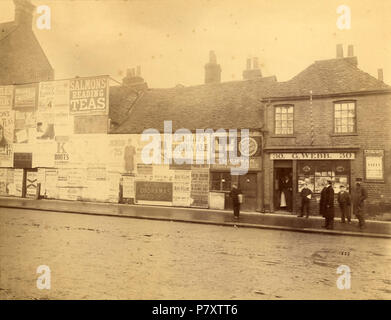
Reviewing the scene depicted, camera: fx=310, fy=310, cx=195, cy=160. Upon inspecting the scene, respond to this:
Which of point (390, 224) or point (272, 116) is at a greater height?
point (272, 116)

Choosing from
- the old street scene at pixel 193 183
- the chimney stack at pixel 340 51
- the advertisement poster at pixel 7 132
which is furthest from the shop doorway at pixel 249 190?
the advertisement poster at pixel 7 132

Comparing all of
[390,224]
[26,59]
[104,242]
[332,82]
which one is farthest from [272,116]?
[26,59]

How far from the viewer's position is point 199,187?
16906mm

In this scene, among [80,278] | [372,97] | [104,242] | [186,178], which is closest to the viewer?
[80,278]

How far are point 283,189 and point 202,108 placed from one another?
6.70 metres

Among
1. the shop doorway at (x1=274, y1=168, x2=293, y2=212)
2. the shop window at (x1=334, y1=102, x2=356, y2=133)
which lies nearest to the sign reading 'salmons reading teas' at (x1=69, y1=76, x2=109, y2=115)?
the shop doorway at (x1=274, y1=168, x2=293, y2=212)

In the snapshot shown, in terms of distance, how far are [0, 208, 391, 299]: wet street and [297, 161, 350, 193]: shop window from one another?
4260 mm

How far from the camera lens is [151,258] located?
6.71m

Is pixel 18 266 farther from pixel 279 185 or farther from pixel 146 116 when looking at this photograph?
pixel 146 116

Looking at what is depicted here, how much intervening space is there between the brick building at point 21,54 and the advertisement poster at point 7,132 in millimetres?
1424

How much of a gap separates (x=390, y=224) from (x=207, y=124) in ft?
31.9

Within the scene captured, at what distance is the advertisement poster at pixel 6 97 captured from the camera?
1275 cm

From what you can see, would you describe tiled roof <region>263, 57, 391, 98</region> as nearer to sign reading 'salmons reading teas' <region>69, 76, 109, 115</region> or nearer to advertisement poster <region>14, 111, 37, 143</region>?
sign reading 'salmons reading teas' <region>69, 76, 109, 115</region>

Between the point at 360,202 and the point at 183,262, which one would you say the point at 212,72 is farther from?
the point at 183,262
